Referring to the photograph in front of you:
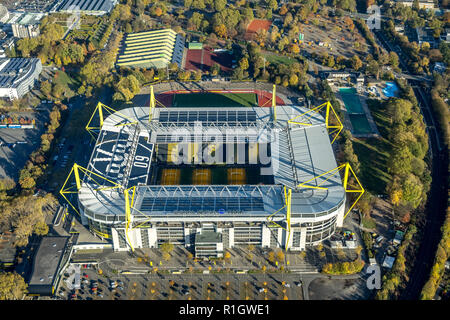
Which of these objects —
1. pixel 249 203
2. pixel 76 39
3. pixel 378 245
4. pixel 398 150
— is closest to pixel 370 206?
pixel 378 245

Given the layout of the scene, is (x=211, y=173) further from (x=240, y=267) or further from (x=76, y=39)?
(x=76, y=39)

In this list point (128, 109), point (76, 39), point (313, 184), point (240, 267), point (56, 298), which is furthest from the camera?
point (76, 39)

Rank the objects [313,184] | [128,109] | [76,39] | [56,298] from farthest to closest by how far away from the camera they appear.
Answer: [76,39] → [128,109] → [313,184] → [56,298]

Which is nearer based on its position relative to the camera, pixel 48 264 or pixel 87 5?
pixel 48 264

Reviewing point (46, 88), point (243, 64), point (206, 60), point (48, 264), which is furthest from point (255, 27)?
point (48, 264)

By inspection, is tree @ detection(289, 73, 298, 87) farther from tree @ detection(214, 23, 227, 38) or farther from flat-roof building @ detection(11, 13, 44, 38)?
flat-roof building @ detection(11, 13, 44, 38)

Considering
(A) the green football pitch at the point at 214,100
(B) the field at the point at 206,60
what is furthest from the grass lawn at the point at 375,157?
(B) the field at the point at 206,60

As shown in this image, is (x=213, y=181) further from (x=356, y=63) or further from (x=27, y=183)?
(x=356, y=63)
